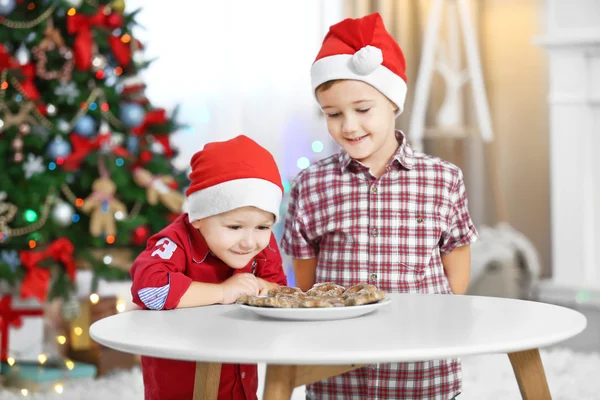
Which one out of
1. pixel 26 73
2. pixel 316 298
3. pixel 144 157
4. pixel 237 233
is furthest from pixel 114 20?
pixel 316 298

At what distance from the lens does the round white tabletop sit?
886 mm

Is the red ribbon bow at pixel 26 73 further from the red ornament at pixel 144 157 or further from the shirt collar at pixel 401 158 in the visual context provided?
the shirt collar at pixel 401 158

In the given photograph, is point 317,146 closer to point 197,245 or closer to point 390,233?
point 390,233

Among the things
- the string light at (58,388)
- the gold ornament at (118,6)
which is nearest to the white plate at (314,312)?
the string light at (58,388)

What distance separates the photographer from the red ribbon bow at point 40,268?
7.83 ft

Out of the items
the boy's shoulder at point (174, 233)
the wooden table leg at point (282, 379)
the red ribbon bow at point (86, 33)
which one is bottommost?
the wooden table leg at point (282, 379)

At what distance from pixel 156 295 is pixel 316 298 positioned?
0.88 ft

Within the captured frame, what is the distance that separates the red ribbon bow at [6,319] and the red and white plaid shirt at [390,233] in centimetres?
123

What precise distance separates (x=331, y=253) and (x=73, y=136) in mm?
1242

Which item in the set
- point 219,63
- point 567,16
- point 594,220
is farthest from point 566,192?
point 219,63

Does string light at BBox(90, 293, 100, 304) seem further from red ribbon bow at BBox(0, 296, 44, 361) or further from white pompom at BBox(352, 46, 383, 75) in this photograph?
white pompom at BBox(352, 46, 383, 75)

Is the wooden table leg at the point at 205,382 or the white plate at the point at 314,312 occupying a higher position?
the white plate at the point at 314,312

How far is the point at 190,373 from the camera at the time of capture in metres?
1.34

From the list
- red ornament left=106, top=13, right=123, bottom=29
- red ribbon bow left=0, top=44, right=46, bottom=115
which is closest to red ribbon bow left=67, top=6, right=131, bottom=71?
red ornament left=106, top=13, right=123, bottom=29
